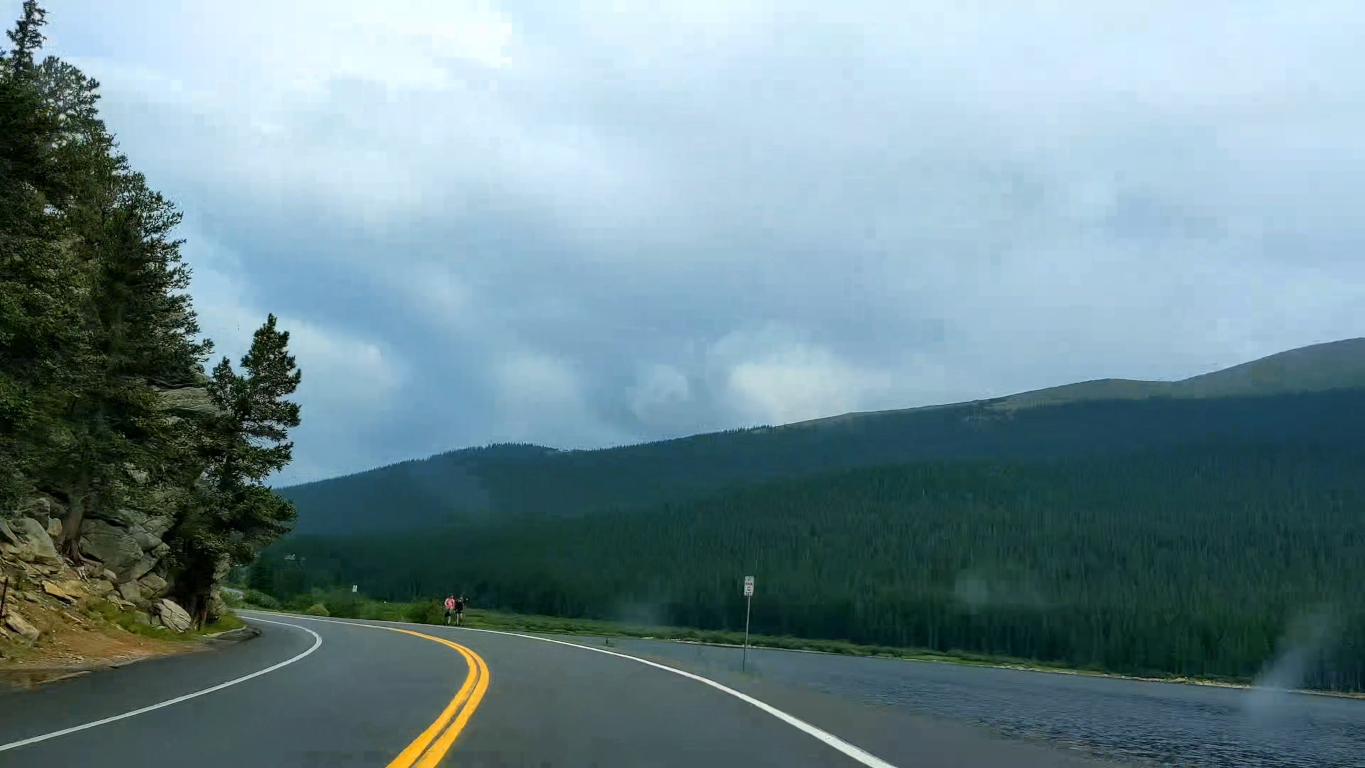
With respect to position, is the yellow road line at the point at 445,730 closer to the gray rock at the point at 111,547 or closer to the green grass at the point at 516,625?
the gray rock at the point at 111,547

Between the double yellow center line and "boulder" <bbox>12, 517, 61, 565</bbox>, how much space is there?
16009 millimetres

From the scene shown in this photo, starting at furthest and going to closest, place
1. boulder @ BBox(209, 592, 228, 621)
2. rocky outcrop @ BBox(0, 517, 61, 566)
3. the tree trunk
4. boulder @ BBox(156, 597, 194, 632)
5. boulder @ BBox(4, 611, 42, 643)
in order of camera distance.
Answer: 1. boulder @ BBox(209, 592, 228, 621)
2. boulder @ BBox(156, 597, 194, 632)
3. the tree trunk
4. rocky outcrop @ BBox(0, 517, 61, 566)
5. boulder @ BBox(4, 611, 42, 643)

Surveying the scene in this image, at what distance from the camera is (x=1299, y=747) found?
21.0 metres

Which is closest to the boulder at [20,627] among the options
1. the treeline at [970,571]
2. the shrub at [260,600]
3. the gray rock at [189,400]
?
the gray rock at [189,400]

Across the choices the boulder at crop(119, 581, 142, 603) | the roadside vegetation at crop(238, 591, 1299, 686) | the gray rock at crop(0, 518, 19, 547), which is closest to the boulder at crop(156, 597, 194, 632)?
the boulder at crop(119, 581, 142, 603)

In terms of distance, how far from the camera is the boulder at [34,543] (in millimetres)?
28480

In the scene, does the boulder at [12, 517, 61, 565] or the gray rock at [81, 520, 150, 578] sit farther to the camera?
the gray rock at [81, 520, 150, 578]

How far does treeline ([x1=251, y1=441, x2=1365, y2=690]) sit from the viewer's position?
121m

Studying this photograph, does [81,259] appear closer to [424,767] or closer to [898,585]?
[424,767]

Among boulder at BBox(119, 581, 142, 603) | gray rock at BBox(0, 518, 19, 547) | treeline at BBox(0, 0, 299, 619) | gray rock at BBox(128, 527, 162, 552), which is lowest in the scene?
boulder at BBox(119, 581, 142, 603)

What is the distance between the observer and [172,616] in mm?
35969

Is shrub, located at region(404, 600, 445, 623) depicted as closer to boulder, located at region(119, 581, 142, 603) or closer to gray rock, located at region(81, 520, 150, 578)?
gray rock, located at region(81, 520, 150, 578)

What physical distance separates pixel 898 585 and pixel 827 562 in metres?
15.5

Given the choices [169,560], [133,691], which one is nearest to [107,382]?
[169,560]
